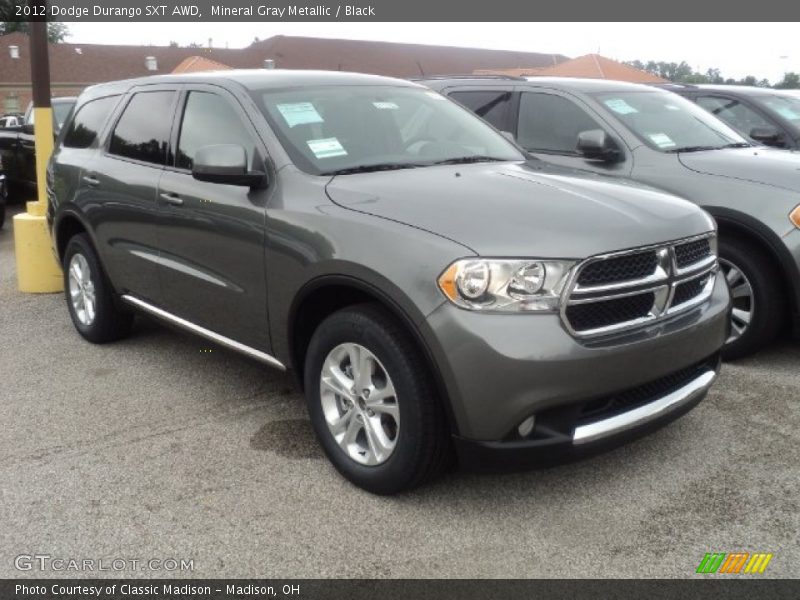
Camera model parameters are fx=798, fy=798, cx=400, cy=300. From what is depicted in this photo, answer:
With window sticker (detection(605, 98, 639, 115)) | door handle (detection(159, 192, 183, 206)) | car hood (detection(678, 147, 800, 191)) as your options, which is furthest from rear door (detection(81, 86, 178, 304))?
car hood (detection(678, 147, 800, 191))

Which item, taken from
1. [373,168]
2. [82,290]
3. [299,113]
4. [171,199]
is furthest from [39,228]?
[373,168]

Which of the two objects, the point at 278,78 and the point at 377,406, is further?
the point at 278,78

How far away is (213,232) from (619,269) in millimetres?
1960

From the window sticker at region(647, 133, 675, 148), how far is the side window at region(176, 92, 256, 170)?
2.97 m

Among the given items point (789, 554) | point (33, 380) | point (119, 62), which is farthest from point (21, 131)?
point (119, 62)

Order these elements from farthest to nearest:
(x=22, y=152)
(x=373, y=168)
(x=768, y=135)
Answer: (x=22, y=152), (x=768, y=135), (x=373, y=168)

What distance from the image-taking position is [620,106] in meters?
5.78

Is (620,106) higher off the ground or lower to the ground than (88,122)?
higher

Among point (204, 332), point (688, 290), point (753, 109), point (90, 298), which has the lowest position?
point (90, 298)

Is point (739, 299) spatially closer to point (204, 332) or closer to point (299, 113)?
point (299, 113)

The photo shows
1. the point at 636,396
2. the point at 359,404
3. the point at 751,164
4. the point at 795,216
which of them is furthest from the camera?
the point at 751,164

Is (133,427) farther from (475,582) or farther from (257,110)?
(475,582)

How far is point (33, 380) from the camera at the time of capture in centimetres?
472

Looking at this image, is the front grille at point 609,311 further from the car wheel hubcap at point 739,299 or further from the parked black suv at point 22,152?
the parked black suv at point 22,152
